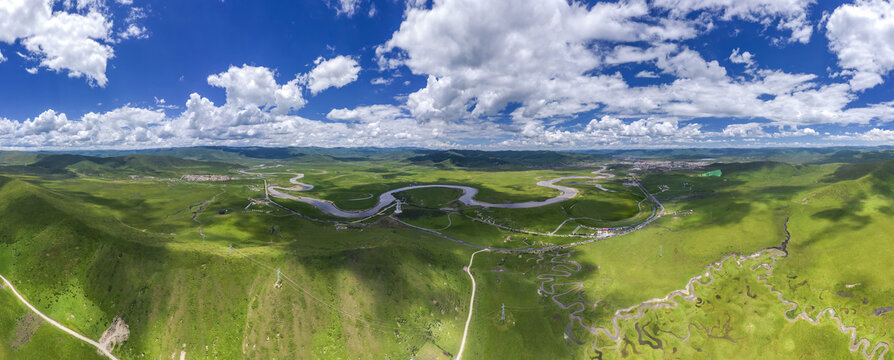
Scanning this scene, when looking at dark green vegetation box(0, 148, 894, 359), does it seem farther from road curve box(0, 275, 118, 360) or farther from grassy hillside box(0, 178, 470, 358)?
road curve box(0, 275, 118, 360)

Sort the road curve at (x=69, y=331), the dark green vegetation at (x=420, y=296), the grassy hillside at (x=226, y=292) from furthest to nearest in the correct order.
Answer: the dark green vegetation at (x=420, y=296), the grassy hillside at (x=226, y=292), the road curve at (x=69, y=331)

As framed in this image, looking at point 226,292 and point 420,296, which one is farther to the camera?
point 420,296

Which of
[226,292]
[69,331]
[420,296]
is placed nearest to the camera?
[69,331]

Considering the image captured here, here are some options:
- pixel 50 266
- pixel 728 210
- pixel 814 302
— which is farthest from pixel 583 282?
pixel 50 266

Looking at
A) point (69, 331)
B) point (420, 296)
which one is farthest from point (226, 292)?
point (420, 296)

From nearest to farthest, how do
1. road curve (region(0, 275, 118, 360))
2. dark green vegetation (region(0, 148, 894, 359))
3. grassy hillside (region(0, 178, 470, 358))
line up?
road curve (region(0, 275, 118, 360)), grassy hillside (region(0, 178, 470, 358)), dark green vegetation (region(0, 148, 894, 359))

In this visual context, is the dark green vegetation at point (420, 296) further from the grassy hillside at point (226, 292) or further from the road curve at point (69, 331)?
the road curve at point (69, 331)

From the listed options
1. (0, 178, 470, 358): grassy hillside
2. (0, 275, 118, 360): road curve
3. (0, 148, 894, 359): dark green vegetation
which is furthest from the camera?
(0, 148, 894, 359): dark green vegetation

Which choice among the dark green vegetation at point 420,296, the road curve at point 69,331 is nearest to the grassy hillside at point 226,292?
the dark green vegetation at point 420,296

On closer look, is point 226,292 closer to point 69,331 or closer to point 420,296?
point 69,331

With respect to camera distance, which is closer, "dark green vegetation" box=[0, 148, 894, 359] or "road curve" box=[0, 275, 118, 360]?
"road curve" box=[0, 275, 118, 360]

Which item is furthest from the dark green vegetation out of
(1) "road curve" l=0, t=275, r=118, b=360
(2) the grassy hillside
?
(1) "road curve" l=0, t=275, r=118, b=360
